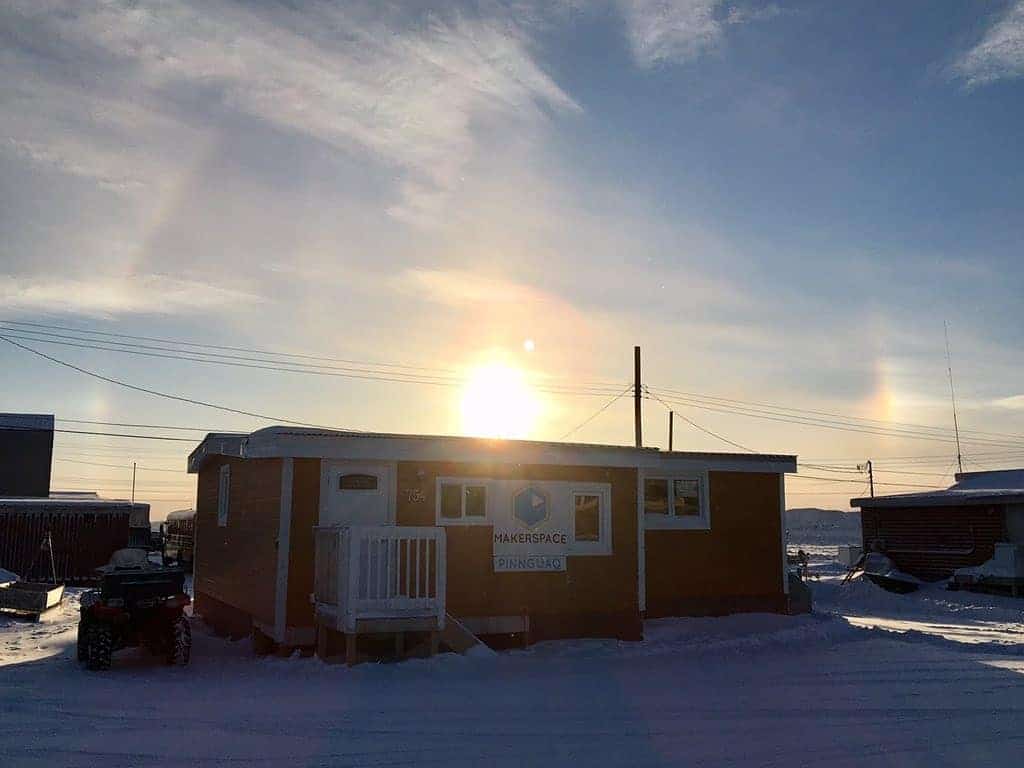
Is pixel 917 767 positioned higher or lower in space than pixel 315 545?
lower

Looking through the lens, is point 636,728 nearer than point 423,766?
No

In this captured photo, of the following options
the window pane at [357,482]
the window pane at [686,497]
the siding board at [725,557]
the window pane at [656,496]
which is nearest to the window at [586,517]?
the siding board at [725,557]

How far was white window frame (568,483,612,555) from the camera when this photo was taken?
16.6 meters

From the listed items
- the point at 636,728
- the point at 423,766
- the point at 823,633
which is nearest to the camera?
the point at 423,766

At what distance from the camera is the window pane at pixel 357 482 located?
600 inches

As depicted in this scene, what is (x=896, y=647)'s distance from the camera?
15.5m

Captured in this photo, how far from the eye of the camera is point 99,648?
13.5 m

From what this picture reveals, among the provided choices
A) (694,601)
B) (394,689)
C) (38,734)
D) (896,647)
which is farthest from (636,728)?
(694,601)

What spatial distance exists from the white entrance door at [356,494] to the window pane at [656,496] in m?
6.21

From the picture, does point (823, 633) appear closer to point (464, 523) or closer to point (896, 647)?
point (896, 647)

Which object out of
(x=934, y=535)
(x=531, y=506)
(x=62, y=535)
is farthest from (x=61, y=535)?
(x=934, y=535)

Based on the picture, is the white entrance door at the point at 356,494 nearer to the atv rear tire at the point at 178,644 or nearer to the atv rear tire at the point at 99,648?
the atv rear tire at the point at 178,644

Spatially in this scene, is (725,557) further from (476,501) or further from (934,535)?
(934,535)

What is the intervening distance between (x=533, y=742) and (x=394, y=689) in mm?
3067
